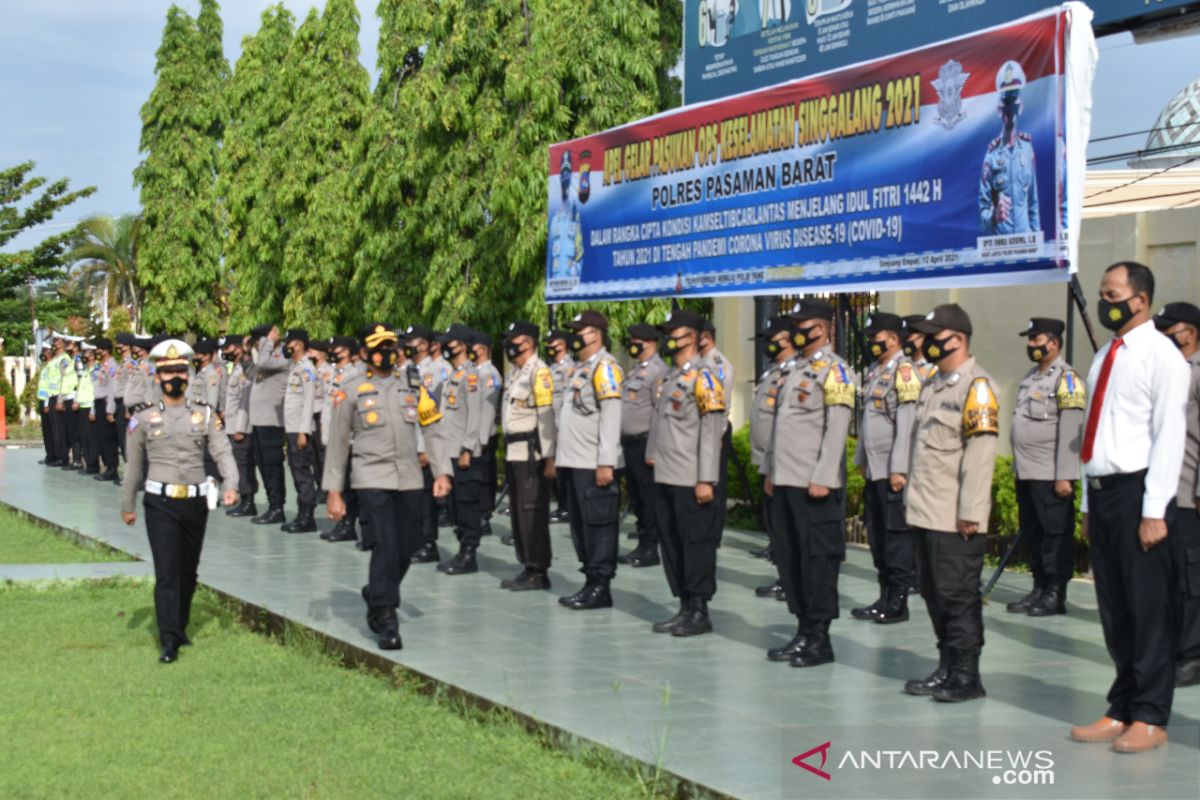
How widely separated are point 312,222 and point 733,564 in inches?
686

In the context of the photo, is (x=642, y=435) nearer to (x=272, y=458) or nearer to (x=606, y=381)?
(x=606, y=381)

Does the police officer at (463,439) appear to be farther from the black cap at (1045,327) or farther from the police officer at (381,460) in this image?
the black cap at (1045,327)

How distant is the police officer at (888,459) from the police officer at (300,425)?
660 cm

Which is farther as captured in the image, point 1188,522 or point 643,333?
point 643,333

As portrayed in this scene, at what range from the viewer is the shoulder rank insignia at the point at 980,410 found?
24.4 ft

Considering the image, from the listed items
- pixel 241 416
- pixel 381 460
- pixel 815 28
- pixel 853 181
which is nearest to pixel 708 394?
pixel 381 460

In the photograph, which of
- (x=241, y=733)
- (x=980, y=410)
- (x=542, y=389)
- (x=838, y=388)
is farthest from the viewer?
(x=542, y=389)

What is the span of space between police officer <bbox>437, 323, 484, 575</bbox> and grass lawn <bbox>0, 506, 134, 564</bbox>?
3.03 meters

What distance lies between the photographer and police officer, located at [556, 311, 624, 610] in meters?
10.6

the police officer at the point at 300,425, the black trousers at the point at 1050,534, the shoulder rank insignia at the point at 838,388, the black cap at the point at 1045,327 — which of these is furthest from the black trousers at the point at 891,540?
the police officer at the point at 300,425

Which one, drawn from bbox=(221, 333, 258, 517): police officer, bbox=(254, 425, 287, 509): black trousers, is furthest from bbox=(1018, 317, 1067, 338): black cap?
bbox=(221, 333, 258, 517): police officer

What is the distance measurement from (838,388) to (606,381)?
2316 millimetres

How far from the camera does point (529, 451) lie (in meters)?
11.6

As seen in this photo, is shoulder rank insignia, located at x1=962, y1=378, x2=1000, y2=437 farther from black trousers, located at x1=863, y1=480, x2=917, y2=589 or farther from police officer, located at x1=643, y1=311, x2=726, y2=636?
black trousers, located at x1=863, y1=480, x2=917, y2=589
